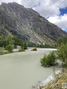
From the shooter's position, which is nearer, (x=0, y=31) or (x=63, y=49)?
(x=63, y=49)

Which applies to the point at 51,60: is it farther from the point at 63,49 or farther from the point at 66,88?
the point at 66,88

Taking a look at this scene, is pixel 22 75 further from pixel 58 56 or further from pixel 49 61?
pixel 58 56

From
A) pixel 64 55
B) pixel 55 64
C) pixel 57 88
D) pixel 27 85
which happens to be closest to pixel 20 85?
pixel 27 85

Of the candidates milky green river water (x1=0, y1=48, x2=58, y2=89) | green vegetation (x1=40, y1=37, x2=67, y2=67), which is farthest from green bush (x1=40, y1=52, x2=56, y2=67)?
milky green river water (x1=0, y1=48, x2=58, y2=89)

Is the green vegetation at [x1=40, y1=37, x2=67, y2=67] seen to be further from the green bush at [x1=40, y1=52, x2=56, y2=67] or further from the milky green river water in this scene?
the milky green river water

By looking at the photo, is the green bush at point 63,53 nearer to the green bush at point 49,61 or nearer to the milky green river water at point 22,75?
the green bush at point 49,61

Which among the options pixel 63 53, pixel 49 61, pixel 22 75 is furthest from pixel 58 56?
pixel 22 75

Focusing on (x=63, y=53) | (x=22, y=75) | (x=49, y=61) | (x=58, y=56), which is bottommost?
(x=22, y=75)

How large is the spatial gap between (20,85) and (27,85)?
679 millimetres

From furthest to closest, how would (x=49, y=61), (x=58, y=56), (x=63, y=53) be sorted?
(x=49, y=61)
(x=58, y=56)
(x=63, y=53)

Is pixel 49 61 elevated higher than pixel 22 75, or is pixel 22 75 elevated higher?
pixel 49 61

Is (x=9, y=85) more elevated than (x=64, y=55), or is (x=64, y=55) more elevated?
(x=64, y=55)

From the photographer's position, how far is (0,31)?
191 meters

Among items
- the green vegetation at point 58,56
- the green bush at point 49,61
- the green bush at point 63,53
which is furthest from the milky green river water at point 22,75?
the green bush at point 63,53
